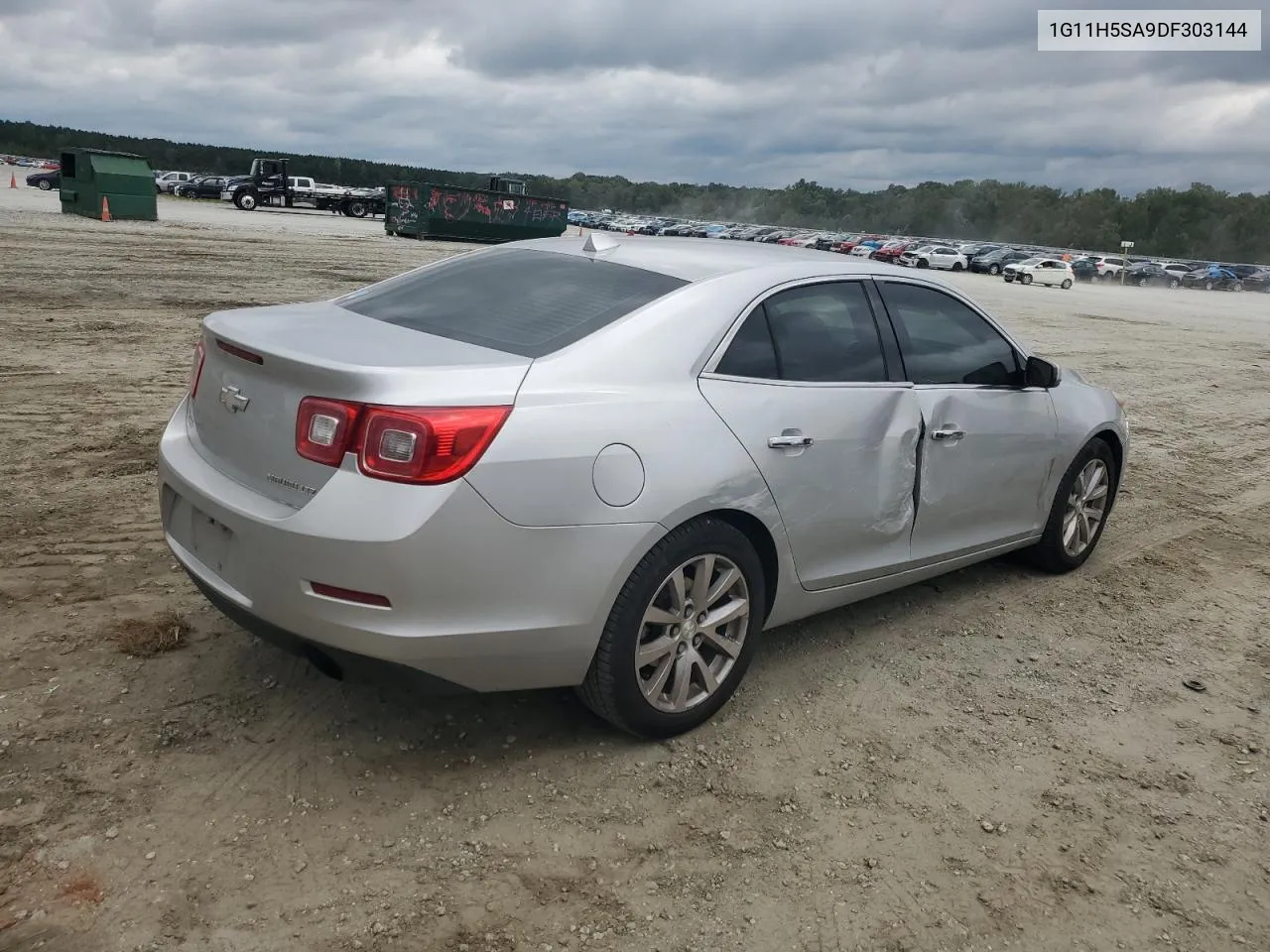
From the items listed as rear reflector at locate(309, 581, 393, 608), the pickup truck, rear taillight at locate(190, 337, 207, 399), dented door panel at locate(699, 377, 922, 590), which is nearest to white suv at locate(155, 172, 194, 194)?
the pickup truck

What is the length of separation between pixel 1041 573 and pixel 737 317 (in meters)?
2.72

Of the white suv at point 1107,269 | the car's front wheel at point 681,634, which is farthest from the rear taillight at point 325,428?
the white suv at point 1107,269

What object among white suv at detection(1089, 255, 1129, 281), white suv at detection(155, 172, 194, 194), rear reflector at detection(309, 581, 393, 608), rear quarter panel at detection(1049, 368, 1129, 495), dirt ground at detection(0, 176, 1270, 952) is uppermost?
rear quarter panel at detection(1049, 368, 1129, 495)

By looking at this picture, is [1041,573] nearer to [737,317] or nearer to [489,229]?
[737,317]

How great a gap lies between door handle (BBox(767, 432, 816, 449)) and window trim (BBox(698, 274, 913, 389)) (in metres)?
0.20

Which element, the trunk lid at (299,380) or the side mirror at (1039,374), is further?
the side mirror at (1039,374)

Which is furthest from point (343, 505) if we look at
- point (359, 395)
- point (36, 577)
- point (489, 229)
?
point (489, 229)

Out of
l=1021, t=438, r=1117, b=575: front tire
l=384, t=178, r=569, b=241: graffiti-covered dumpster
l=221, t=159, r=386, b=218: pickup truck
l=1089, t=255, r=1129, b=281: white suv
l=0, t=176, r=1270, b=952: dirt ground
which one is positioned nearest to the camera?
l=0, t=176, r=1270, b=952: dirt ground

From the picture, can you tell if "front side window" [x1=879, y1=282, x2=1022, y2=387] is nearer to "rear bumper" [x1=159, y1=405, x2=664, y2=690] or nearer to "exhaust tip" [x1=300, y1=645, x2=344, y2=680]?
"rear bumper" [x1=159, y1=405, x2=664, y2=690]

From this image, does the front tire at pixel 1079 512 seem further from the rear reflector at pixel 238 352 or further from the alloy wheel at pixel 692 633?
the rear reflector at pixel 238 352

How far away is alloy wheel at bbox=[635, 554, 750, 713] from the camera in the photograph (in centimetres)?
328

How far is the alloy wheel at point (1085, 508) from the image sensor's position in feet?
17.3

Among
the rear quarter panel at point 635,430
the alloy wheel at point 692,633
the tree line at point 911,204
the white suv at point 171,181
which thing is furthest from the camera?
the tree line at point 911,204

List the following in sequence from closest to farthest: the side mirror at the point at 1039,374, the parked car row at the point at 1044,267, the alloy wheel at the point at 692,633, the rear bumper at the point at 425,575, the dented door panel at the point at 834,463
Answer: the rear bumper at the point at 425,575 < the alloy wheel at the point at 692,633 < the dented door panel at the point at 834,463 < the side mirror at the point at 1039,374 < the parked car row at the point at 1044,267
